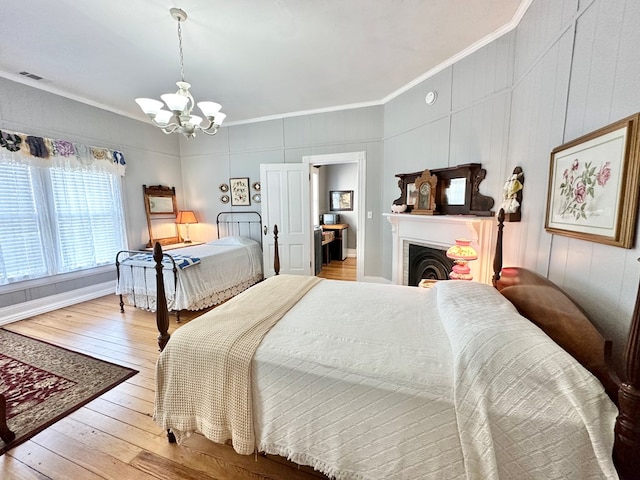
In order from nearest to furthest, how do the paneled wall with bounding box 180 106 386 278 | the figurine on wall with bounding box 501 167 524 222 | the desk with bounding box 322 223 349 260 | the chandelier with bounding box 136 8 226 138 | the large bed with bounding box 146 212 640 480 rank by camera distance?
1. the large bed with bounding box 146 212 640 480
2. the figurine on wall with bounding box 501 167 524 222
3. the chandelier with bounding box 136 8 226 138
4. the paneled wall with bounding box 180 106 386 278
5. the desk with bounding box 322 223 349 260

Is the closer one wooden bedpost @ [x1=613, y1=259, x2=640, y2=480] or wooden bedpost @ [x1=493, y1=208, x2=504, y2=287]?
wooden bedpost @ [x1=613, y1=259, x2=640, y2=480]

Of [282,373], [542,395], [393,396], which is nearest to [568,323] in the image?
[542,395]

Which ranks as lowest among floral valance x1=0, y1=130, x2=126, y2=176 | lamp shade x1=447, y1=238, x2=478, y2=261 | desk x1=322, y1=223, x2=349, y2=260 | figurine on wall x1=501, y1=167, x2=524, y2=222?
desk x1=322, y1=223, x2=349, y2=260

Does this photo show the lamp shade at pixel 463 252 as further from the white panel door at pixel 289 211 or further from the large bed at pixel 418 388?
the white panel door at pixel 289 211

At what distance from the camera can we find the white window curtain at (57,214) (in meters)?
3.12

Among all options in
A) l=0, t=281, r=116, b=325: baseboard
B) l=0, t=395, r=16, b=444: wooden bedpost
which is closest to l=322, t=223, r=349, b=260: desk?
l=0, t=281, r=116, b=325: baseboard

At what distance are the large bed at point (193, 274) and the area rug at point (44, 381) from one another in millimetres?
829

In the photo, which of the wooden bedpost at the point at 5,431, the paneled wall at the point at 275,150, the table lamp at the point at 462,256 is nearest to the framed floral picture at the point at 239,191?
the paneled wall at the point at 275,150

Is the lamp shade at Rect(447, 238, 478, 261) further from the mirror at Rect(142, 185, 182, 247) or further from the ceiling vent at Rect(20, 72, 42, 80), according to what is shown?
the ceiling vent at Rect(20, 72, 42, 80)

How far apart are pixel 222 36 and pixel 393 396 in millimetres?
3052

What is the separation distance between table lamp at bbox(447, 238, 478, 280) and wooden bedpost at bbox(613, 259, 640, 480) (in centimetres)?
173

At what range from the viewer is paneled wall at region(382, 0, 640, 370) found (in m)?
1.05

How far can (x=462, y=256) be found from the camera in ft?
7.88

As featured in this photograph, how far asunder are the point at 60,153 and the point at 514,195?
5299 mm
